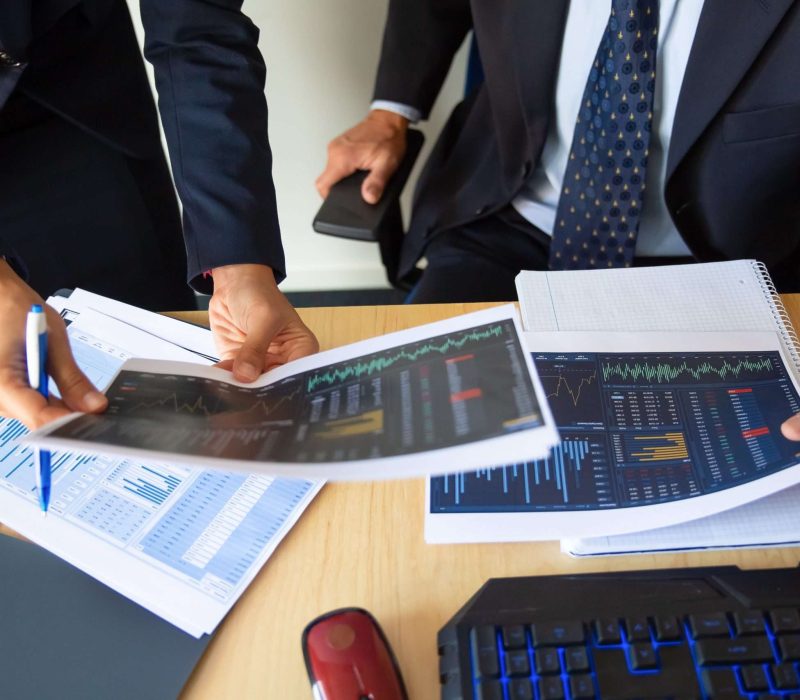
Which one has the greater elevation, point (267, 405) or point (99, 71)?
point (99, 71)

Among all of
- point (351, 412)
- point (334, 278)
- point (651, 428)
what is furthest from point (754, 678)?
point (334, 278)

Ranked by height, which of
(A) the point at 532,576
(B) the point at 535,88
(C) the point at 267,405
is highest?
(B) the point at 535,88

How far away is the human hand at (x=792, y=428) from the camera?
605 mm

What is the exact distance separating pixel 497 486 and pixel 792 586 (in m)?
0.24

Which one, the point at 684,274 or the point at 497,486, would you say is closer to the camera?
the point at 497,486

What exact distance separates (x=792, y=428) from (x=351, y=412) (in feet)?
1.30

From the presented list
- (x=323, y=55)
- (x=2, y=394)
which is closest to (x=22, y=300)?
(x=2, y=394)

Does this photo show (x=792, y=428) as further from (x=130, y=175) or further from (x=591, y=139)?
(x=130, y=175)

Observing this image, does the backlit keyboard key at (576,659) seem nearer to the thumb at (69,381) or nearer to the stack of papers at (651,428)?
the stack of papers at (651,428)

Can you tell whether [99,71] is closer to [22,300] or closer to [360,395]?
[22,300]

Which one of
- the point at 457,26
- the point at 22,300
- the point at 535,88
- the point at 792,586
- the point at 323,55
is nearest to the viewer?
the point at 792,586

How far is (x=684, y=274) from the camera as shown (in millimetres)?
790

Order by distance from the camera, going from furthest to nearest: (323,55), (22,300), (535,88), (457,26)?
(323,55)
(457,26)
(535,88)
(22,300)

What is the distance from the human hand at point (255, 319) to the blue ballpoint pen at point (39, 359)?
170mm
